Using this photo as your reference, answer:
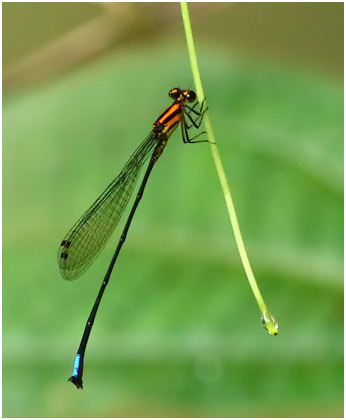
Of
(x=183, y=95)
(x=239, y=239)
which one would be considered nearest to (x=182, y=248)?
(x=183, y=95)

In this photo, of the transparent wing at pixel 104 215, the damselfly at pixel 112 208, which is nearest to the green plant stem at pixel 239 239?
the damselfly at pixel 112 208

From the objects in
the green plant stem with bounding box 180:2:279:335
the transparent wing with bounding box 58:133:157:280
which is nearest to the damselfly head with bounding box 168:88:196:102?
the transparent wing with bounding box 58:133:157:280

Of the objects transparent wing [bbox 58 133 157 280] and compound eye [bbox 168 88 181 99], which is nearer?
compound eye [bbox 168 88 181 99]

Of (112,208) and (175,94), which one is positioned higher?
(175,94)

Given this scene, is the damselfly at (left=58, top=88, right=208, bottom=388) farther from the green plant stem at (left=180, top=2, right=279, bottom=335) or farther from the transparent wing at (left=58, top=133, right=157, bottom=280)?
the green plant stem at (left=180, top=2, right=279, bottom=335)

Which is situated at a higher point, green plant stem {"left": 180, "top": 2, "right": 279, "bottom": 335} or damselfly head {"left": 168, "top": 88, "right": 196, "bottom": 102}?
damselfly head {"left": 168, "top": 88, "right": 196, "bottom": 102}

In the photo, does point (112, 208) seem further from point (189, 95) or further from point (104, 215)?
point (189, 95)

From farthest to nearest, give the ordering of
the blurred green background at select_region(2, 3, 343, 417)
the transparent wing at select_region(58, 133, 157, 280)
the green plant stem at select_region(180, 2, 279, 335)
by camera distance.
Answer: the transparent wing at select_region(58, 133, 157, 280) → the blurred green background at select_region(2, 3, 343, 417) → the green plant stem at select_region(180, 2, 279, 335)
